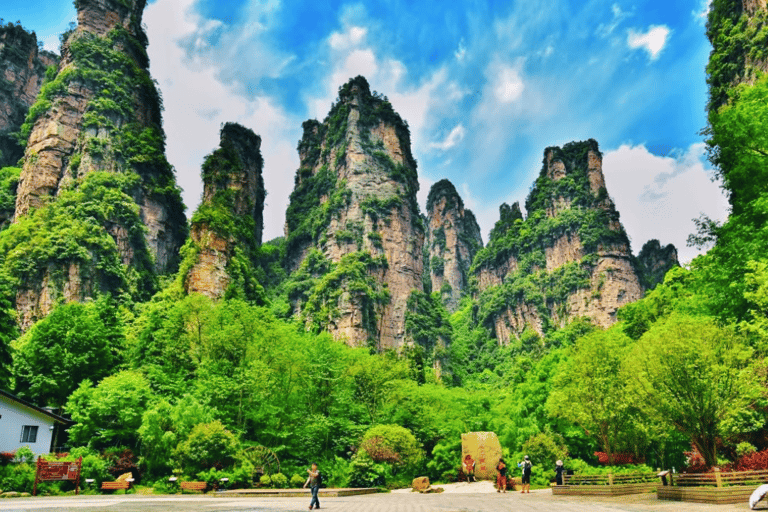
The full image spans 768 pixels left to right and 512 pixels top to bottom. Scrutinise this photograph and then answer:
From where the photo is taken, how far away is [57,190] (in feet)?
242

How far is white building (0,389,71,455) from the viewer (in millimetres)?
28422

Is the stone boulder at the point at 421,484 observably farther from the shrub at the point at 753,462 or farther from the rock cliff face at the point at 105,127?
the rock cliff face at the point at 105,127

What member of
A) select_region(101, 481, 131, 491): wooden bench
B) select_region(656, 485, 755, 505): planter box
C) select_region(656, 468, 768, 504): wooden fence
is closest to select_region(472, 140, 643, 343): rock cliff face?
select_region(656, 468, 768, 504): wooden fence

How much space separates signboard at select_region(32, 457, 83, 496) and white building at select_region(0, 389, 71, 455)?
23.5 ft

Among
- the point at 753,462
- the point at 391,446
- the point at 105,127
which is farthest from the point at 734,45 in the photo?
the point at 105,127

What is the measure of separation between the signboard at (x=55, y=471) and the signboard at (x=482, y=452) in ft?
72.0

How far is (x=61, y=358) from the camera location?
38.2 m

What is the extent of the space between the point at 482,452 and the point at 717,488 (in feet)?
68.0

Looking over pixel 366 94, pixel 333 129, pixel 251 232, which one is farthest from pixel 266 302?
pixel 366 94

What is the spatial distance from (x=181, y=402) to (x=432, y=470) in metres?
16.9

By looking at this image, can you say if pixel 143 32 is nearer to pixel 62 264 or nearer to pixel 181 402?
pixel 62 264

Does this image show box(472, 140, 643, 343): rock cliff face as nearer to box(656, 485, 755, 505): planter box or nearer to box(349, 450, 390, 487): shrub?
box(349, 450, 390, 487): shrub

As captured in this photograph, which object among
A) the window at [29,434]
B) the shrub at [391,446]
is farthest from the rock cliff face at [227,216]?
the shrub at [391,446]

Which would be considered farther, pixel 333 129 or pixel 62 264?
pixel 333 129
